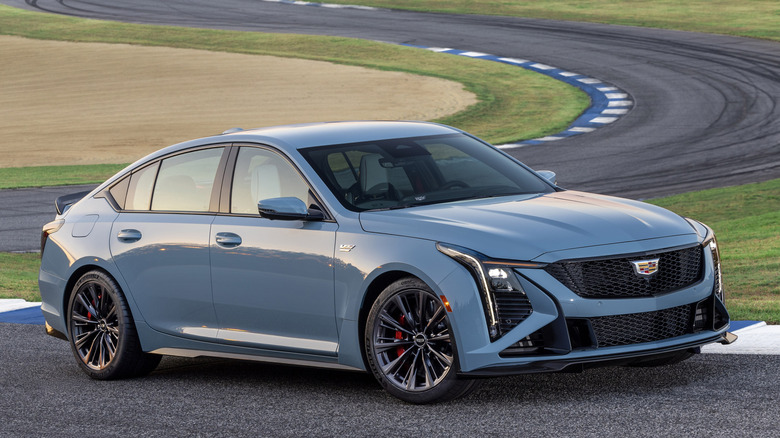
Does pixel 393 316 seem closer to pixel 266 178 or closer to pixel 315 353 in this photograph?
pixel 315 353

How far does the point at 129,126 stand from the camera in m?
35.2

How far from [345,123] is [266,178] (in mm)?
888

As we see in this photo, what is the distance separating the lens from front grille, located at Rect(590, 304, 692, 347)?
6422mm

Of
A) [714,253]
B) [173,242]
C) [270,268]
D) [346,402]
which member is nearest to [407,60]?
[173,242]

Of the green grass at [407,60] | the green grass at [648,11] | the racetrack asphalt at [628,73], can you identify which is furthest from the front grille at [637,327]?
the green grass at [648,11]

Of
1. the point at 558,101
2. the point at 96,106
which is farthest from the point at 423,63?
the point at 96,106

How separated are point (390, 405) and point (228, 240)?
1.55 m

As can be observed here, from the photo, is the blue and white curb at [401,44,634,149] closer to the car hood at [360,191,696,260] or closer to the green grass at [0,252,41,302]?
the green grass at [0,252,41,302]

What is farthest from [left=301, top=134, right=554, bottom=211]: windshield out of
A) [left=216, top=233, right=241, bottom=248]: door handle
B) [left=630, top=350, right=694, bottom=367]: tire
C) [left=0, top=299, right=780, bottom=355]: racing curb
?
[left=0, top=299, right=780, bottom=355]: racing curb

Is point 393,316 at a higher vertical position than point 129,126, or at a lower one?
higher

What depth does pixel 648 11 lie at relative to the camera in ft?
184

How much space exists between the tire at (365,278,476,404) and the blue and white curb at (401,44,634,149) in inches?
893

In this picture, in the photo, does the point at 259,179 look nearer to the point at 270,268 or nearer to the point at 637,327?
the point at 270,268

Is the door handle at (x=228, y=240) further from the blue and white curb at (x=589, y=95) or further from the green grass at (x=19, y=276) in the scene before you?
the blue and white curb at (x=589, y=95)
